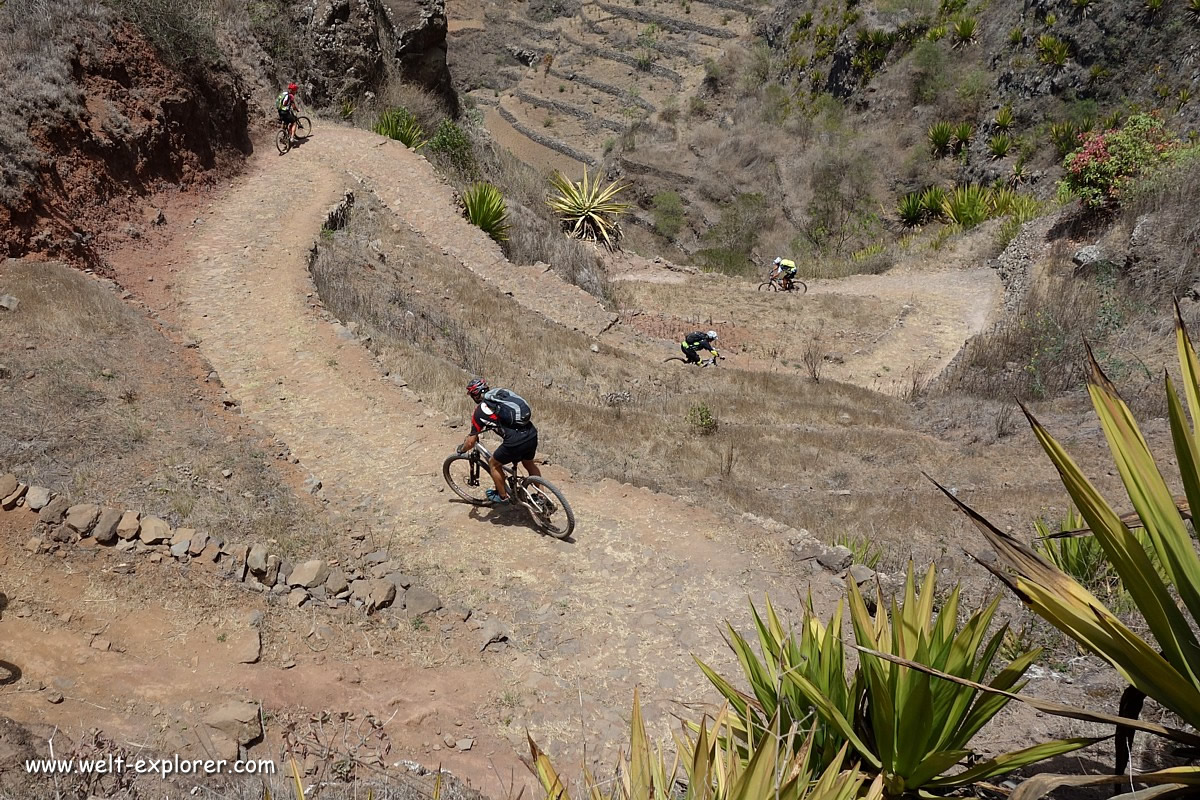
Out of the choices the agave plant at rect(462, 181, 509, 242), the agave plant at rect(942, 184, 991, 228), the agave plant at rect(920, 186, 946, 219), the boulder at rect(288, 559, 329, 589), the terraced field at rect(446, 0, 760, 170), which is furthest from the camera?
the terraced field at rect(446, 0, 760, 170)

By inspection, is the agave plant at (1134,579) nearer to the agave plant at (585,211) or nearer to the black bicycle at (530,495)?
the black bicycle at (530,495)

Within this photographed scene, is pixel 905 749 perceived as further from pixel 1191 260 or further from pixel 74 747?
pixel 1191 260

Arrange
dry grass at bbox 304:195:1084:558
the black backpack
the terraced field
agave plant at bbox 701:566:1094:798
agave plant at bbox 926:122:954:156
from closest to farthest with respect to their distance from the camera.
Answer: agave plant at bbox 701:566:1094:798 → the black backpack → dry grass at bbox 304:195:1084:558 → agave plant at bbox 926:122:954:156 → the terraced field

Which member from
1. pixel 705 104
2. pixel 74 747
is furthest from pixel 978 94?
pixel 74 747

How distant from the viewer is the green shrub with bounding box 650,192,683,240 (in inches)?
1266

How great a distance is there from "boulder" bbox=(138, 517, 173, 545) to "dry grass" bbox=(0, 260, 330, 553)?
16.7 inches

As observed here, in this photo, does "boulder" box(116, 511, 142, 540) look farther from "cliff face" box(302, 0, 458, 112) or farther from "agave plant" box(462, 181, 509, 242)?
"cliff face" box(302, 0, 458, 112)

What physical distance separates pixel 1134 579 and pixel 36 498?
22.6 feet

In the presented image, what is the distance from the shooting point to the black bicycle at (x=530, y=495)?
298 inches

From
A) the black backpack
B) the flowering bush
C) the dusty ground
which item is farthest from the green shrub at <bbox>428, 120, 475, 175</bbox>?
the black backpack

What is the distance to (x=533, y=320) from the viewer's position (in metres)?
15.6

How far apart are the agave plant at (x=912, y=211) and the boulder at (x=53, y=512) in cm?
2678

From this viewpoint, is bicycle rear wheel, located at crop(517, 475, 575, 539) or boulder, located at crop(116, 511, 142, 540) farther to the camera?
bicycle rear wheel, located at crop(517, 475, 575, 539)

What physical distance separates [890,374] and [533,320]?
24.6 ft
